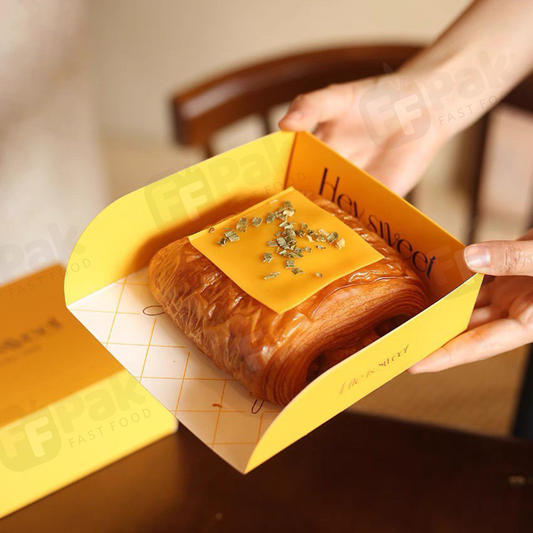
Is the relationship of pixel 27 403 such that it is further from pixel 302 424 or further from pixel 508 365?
pixel 508 365

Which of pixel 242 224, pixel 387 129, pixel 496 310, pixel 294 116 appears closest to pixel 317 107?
pixel 294 116

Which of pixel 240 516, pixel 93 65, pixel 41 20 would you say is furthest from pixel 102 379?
pixel 93 65

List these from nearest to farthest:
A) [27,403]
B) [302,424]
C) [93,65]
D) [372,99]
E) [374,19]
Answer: [302,424]
[27,403]
[372,99]
[374,19]
[93,65]

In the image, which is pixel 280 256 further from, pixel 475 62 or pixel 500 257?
pixel 475 62

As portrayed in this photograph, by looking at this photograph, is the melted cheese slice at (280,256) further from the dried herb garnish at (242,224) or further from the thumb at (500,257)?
the thumb at (500,257)

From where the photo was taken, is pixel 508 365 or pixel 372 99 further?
pixel 508 365
